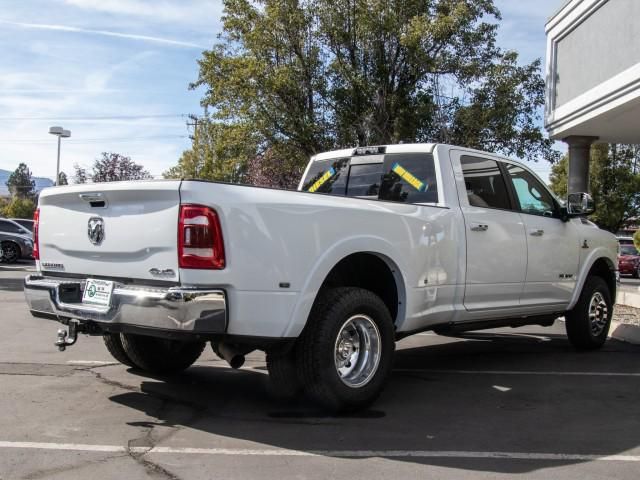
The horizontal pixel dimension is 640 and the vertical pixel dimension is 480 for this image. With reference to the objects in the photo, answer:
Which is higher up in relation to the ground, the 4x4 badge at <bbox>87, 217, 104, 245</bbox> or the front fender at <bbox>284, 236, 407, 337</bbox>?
the 4x4 badge at <bbox>87, 217, 104, 245</bbox>

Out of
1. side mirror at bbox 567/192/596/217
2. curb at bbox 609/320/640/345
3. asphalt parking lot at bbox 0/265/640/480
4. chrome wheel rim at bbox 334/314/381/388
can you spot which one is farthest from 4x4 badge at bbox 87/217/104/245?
curb at bbox 609/320/640/345

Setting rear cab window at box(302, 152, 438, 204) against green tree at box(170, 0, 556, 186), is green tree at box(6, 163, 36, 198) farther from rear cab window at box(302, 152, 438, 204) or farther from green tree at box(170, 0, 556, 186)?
rear cab window at box(302, 152, 438, 204)

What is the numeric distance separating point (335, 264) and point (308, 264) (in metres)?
0.28

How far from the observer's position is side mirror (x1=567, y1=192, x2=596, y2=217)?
711cm

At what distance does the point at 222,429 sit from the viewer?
4469mm

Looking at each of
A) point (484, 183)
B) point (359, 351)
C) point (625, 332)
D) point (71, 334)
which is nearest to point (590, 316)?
point (625, 332)

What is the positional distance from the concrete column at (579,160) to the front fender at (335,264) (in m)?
12.0

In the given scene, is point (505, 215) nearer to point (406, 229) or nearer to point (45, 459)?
point (406, 229)

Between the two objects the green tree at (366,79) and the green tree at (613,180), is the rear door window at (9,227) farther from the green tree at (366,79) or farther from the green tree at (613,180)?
the green tree at (613,180)

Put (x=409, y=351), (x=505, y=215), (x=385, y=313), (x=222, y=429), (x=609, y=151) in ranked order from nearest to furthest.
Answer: (x=222, y=429), (x=385, y=313), (x=505, y=215), (x=409, y=351), (x=609, y=151)

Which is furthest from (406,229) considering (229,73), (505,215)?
(229,73)

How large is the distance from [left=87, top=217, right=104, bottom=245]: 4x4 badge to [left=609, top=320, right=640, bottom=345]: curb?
6.83 metres

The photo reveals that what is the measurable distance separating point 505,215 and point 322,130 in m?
12.0

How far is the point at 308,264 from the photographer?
445 centimetres
